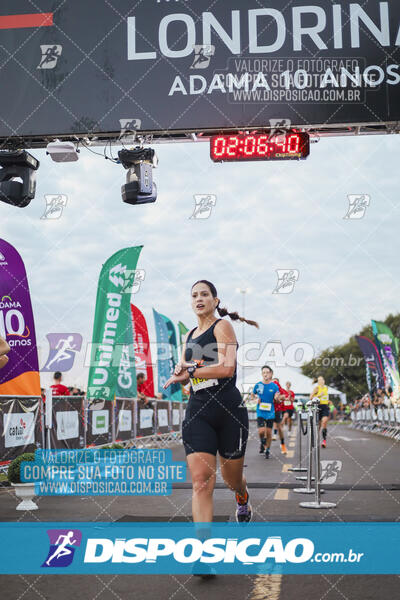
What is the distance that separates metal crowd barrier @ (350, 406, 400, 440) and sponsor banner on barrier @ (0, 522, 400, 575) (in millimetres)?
18514

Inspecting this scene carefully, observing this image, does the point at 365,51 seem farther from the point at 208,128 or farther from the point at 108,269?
the point at 108,269

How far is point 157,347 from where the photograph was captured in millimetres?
22000

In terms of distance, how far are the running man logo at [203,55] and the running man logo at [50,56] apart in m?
2.04

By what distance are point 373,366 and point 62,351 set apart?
70.5ft

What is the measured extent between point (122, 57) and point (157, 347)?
1307cm

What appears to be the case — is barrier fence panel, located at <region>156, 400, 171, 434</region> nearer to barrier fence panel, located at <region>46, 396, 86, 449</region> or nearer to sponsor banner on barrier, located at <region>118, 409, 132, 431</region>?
sponsor banner on barrier, located at <region>118, 409, 132, 431</region>

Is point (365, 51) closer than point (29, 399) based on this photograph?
Yes

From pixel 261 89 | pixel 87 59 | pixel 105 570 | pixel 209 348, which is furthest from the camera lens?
pixel 87 59

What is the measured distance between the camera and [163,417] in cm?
2202

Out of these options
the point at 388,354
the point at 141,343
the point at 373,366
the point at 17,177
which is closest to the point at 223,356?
the point at 17,177

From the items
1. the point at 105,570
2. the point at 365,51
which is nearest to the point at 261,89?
the point at 365,51

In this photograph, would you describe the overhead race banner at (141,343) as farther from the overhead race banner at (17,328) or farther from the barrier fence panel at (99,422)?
the overhead race banner at (17,328)

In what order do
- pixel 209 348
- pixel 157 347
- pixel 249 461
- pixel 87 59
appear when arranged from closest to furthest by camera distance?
pixel 209 348
pixel 87 59
pixel 249 461
pixel 157 347

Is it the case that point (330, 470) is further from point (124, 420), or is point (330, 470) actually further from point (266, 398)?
point (124, 420)
